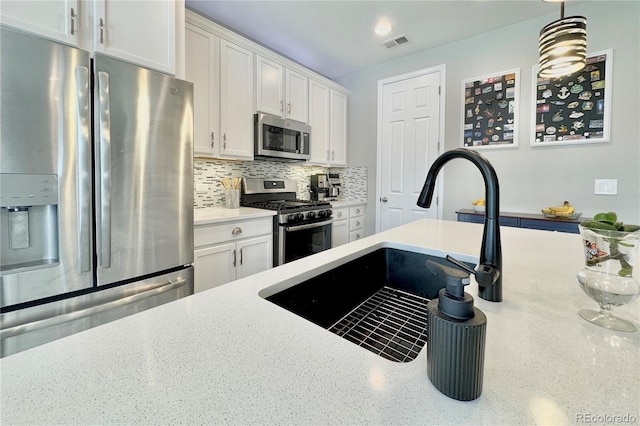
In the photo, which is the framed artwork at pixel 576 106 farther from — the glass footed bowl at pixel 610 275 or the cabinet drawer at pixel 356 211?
the glass footed bowl at pixel 610 275

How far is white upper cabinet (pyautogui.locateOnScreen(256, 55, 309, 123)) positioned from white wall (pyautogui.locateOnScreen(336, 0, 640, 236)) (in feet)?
3.62

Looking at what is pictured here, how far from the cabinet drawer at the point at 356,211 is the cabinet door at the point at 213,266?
1851 millimetres

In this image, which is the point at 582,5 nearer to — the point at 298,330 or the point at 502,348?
the point at 502,348

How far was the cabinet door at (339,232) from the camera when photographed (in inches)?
133

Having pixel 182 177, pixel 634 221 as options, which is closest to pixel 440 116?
pixel 634 221

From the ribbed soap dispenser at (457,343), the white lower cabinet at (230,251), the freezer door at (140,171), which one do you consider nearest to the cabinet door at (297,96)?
the white lower cabinet at (230,251)

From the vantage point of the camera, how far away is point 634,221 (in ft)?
7.53

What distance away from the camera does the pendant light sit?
4.47 ft

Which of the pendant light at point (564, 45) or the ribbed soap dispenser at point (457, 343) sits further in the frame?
the pendant light at point (564, 45)

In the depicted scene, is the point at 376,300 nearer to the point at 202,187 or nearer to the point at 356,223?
the point at 202,187

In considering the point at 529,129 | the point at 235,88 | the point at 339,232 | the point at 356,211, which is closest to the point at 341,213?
the point at 339,232

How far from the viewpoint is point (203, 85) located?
7.66 ft

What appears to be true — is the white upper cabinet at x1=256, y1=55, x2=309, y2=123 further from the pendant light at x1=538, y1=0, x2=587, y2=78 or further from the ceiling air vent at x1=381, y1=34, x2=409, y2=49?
the pendant light at x1=538, y1=0, x2=587, y2=78

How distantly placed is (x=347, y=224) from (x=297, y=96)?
1.63 m
